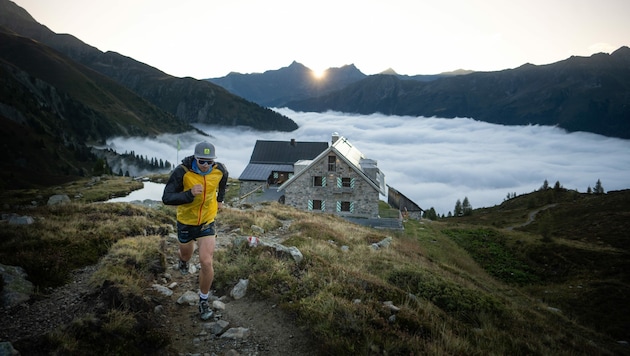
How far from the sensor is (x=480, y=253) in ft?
108

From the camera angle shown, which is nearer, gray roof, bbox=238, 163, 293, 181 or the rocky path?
the rocky path

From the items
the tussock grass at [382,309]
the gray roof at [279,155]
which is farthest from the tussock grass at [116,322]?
the gray roof at [279,155]

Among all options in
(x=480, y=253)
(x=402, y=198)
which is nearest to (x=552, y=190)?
(x=402, y=198)

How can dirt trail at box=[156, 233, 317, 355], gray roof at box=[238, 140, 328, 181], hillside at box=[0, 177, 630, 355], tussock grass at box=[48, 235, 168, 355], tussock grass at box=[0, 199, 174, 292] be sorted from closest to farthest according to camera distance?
tussock grass at box=[48, 235, 168, 355] < hillside at box=[0, 177, 630, 355] < dirt trail at box=[156, 233, 317, 355] < tussock grass at box=[0, 199, 174, 292] < gray roof at box=[238, 140, 328, 181]

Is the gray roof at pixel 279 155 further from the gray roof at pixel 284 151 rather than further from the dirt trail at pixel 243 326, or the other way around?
the dirt trail at pixel 243 326

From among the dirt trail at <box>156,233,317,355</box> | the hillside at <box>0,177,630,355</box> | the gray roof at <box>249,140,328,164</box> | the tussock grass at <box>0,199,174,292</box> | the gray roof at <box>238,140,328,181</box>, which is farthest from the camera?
the gray roof at <box>249,140,328,164</box>

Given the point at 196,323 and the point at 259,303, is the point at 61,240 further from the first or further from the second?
the point at 259,303

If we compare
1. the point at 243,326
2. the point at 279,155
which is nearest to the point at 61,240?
the point at 243,326

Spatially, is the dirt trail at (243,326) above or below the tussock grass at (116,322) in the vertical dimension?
below

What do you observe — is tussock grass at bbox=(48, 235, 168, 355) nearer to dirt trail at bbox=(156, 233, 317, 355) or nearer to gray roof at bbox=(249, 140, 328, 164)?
dirt trail at bbox=(156, 233, 317, 355)

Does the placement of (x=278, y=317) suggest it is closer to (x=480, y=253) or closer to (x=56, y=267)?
(x=56, y=267)

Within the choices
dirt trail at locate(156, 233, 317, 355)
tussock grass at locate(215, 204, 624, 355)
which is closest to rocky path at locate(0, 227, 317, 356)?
dirt trail at locate(156, 233, 317, 355)

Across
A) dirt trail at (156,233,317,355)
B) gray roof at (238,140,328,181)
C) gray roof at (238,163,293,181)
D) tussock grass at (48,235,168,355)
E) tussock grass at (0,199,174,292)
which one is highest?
gray roof at (238,140,328,181)

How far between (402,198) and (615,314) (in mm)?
41157
